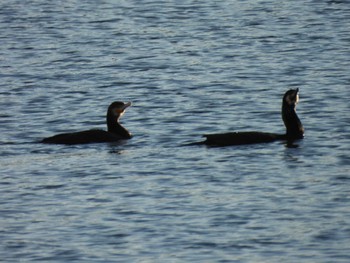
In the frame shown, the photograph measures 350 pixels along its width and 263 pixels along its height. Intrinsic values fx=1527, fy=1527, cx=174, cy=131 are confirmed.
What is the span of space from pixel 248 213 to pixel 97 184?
10.4 feet

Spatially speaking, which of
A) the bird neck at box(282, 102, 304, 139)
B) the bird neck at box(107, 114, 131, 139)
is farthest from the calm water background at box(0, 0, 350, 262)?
the bird neck at box(107, 114, 131, 139)

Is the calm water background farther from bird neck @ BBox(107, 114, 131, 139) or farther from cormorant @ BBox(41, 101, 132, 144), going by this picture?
bird neck @ BBox(107, 114, 131, 139)

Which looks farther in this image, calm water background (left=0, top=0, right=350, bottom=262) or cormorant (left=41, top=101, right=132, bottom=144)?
cormorant (left=41, top=101, right=132, bottom=144)

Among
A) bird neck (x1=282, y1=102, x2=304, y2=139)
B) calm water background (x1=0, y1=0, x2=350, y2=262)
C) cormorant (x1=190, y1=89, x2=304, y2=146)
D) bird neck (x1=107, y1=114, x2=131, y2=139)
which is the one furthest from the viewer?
bird neck (x1=107, y1=114, x2=131, y2=139)

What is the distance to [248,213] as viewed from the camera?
19.8 meters

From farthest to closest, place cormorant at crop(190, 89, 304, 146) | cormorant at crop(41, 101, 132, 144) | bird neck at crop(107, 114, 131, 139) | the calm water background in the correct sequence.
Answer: bird neck at crop(107, 114, 131, 139) → cormorant at crop(41, 101, 132, 144) → cormorant at crop(190, 89, 304, 146) → the calm water background

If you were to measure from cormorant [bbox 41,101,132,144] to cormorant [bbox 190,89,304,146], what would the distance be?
1621 millimetres

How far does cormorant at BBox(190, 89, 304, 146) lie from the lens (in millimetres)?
24578

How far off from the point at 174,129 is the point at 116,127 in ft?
4.20

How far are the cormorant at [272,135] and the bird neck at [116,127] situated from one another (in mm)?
1632

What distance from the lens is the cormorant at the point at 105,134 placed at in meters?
25.0

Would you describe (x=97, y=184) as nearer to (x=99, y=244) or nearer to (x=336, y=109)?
(x=99, y=244)

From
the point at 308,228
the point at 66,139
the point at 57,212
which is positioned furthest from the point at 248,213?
the point at 66,139

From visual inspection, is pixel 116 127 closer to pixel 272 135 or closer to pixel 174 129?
pixel 174 129
